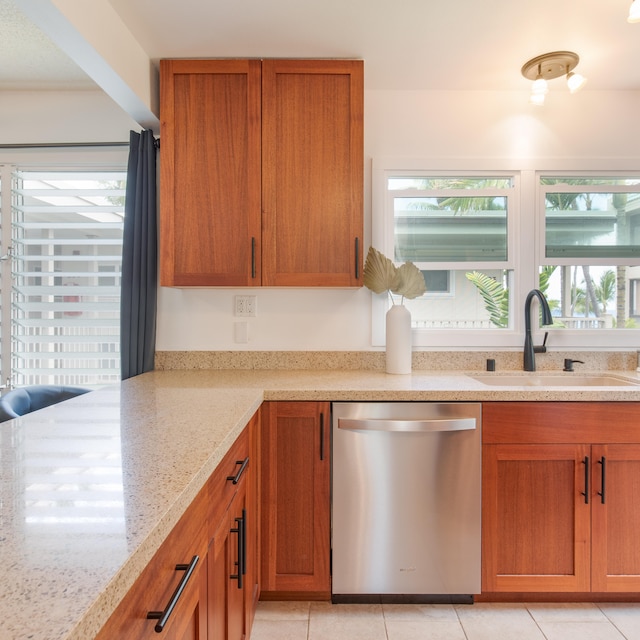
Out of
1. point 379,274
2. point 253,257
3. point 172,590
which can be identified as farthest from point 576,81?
point 172,590

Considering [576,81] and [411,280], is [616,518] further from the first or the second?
[576,81]

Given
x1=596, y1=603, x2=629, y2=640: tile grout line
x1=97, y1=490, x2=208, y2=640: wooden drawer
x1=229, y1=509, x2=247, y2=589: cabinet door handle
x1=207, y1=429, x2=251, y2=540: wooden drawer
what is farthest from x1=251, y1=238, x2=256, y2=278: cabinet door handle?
x1=596, y1=603, x2=629, y2=640: tile grout line

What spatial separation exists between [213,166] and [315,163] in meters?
0.47

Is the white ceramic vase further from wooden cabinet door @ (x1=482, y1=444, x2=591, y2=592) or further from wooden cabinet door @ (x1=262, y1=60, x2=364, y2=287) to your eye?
wooden cabinet door @ (x1=482, y1=444, x2=591, y2=592)

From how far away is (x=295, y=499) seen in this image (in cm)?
184

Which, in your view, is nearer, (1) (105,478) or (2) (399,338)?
(1) (105,478)

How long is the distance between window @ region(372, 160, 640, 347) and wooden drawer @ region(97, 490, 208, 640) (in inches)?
66.2

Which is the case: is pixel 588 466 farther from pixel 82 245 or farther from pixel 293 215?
pixel 82 245

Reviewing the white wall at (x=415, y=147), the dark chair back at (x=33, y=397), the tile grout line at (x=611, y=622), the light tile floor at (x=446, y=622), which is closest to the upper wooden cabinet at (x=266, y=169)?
the white wall at (x=415, y=147)

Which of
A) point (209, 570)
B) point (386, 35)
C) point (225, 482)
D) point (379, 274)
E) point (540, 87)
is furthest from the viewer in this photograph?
point (379, 274)

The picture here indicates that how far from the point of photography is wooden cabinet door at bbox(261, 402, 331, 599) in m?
1.83

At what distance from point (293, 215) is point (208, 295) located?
Result: 0.67 m

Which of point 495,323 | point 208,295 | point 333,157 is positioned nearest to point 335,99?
point 333,157

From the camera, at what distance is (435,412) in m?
1.81
